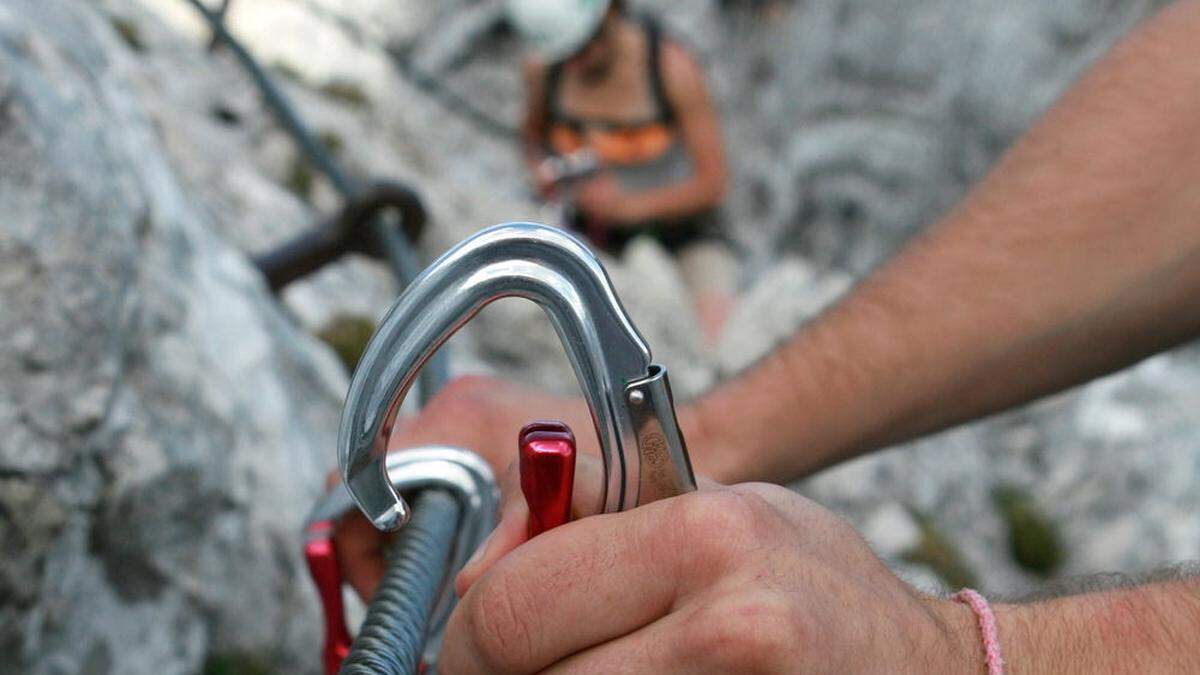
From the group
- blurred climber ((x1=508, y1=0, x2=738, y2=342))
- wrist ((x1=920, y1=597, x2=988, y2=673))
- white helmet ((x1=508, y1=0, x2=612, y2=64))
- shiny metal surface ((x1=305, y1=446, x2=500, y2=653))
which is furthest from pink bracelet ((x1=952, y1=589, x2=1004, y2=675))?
white helmet ((x1=508, y1=0, x2=612, y2=64))

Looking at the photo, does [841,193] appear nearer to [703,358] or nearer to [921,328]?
[703,358]

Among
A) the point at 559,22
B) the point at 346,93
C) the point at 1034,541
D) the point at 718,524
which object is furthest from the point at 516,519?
the point at 346,93

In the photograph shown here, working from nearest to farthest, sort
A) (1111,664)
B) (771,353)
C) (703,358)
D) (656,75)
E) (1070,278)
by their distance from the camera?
(1111,664), (1070,278), (771,353), (703,358), (656,75)

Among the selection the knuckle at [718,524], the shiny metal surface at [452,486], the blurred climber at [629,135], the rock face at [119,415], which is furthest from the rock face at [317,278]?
the knuckle at [718,524]

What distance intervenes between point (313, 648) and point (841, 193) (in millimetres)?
5195

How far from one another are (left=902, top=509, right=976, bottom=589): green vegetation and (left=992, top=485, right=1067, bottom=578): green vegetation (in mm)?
385

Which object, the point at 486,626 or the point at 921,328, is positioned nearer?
the point at 486,626

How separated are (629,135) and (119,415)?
388 centimetres

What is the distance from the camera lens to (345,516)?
1.18 m

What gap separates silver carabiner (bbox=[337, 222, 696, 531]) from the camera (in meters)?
0.70

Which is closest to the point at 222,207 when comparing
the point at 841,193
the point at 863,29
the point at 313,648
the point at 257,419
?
the point at 257,419

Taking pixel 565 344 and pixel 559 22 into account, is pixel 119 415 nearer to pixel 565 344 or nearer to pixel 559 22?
pixel 565 344

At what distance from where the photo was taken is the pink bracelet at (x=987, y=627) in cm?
77

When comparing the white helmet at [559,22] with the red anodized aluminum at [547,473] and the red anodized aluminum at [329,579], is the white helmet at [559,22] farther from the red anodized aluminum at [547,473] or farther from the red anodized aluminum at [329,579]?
the red anodized aluminum at [547,473]
